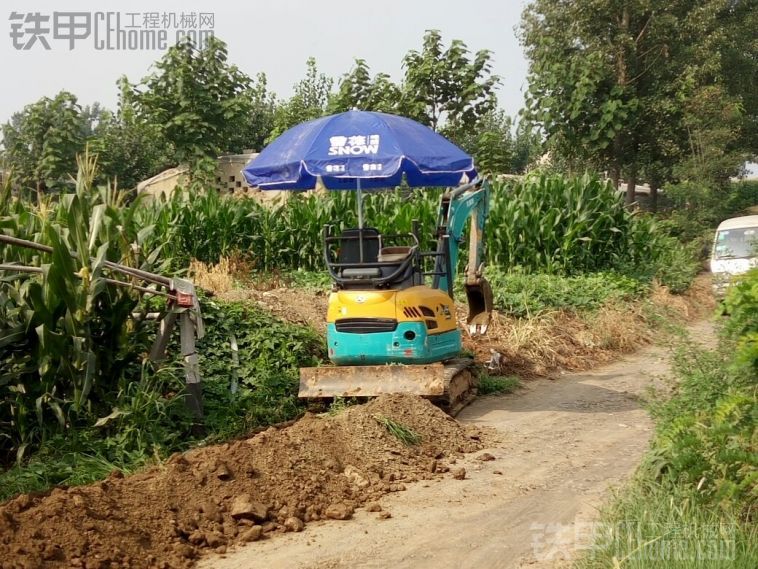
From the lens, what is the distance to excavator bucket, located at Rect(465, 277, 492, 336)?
1041 cm

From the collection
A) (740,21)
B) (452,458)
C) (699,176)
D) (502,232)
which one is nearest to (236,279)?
(502,232)

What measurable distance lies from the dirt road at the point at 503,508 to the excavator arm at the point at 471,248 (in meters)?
1.23

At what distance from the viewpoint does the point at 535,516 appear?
6.32 meters

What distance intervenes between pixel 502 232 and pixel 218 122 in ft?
33.9

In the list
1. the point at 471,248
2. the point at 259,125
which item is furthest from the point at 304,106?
the point at 471,248

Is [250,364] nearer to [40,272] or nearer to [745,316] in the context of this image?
[40,272]

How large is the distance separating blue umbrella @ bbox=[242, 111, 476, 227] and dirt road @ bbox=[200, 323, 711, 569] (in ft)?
9.04

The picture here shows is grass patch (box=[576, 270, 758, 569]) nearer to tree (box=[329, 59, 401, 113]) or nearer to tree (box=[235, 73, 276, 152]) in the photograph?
tree (box=[329, 59, 401, 113])

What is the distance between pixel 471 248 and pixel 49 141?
61.6ft

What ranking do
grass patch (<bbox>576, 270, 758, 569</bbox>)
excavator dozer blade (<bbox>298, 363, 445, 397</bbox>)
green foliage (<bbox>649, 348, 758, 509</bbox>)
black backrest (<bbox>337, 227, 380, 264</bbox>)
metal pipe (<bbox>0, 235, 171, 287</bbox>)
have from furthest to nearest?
black backrest (<bbox>337, 227, 380, 264</bbox>)
excavator dozer blade (<bbox>298, 363, 445, 397</bbox>)
metal pipe (<bbox>0, 235, 171, 287</bbox>)
green foliage (<bbox>649, 348, 758, 509</bbox>)
grass patch (<bbox>576, 270, 758, 569</bbox>)

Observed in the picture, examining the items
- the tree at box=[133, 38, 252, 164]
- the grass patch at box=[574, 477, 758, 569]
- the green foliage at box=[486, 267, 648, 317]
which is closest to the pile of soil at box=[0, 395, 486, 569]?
the grass patch at box=[574, 477, 758, 569]

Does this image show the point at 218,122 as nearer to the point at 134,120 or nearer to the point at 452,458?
the point at 134,120

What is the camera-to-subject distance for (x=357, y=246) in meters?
9.65

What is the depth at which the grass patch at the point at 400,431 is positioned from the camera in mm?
8094
